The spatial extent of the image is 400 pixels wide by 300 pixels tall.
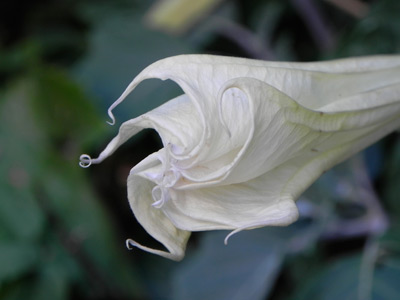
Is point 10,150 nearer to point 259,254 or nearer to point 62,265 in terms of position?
point 62,265

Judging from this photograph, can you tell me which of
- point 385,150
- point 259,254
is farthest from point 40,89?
point 385,150

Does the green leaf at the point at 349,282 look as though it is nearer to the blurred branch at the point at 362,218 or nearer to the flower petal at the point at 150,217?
the blurred branch at the point at 362,218

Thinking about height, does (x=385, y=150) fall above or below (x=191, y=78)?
below

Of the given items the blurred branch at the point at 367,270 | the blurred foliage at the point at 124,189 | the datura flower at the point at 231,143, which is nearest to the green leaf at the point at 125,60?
the blurred foliage at the point at 124,189

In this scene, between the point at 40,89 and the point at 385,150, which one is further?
the point at 40,89

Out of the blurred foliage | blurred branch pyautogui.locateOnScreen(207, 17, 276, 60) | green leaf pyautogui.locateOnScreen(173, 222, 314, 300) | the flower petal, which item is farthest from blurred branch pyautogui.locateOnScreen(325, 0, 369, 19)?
the flower petal

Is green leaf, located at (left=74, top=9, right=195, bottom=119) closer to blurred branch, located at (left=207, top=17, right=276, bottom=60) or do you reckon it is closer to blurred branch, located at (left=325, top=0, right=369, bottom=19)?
blurred branch, located at (left=207, top=17, right=276, bottom=60)

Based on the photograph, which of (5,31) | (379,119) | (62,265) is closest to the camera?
(379,119)

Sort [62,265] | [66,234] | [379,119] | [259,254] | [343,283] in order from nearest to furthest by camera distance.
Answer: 1. [379,119]
2. [343,283]
3. [259,254]
4. [62,265]
5. [66,234]
